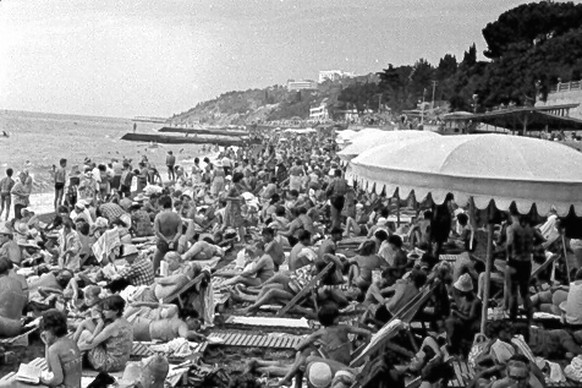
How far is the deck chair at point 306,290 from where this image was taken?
7574 millimetres

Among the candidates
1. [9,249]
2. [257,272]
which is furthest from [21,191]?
[257,272]

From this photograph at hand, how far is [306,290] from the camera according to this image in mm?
7672

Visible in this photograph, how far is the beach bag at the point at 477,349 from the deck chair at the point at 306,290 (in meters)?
2.12

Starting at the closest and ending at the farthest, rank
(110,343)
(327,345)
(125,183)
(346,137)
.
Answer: (327,345) < (110,343) < (125,183) < (346,137)

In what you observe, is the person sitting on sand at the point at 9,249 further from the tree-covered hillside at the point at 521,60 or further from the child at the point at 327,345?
the tree-covered hillside at the point at 521,60

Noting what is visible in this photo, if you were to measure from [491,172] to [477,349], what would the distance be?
1714 mm

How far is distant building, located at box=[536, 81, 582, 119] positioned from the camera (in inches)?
1544

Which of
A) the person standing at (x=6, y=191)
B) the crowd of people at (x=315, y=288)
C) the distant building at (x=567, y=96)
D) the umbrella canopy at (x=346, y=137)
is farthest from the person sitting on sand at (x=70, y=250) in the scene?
the distant building at (x=567, y=96)

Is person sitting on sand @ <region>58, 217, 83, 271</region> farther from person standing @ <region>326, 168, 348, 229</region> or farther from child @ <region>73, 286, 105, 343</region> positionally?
person standing @ <region>326, 168, 348, 229</region>

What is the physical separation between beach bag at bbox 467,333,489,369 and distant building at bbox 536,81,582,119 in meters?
35.9

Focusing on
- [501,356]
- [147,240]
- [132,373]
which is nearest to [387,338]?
[501,356]

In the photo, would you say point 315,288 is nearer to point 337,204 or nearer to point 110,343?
point 110,343

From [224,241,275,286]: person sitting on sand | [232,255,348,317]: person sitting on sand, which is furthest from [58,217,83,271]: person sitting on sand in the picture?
[232,255,348,317]: person sitting on sand

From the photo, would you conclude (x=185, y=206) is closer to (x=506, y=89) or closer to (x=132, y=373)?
(x=132, y=373)
